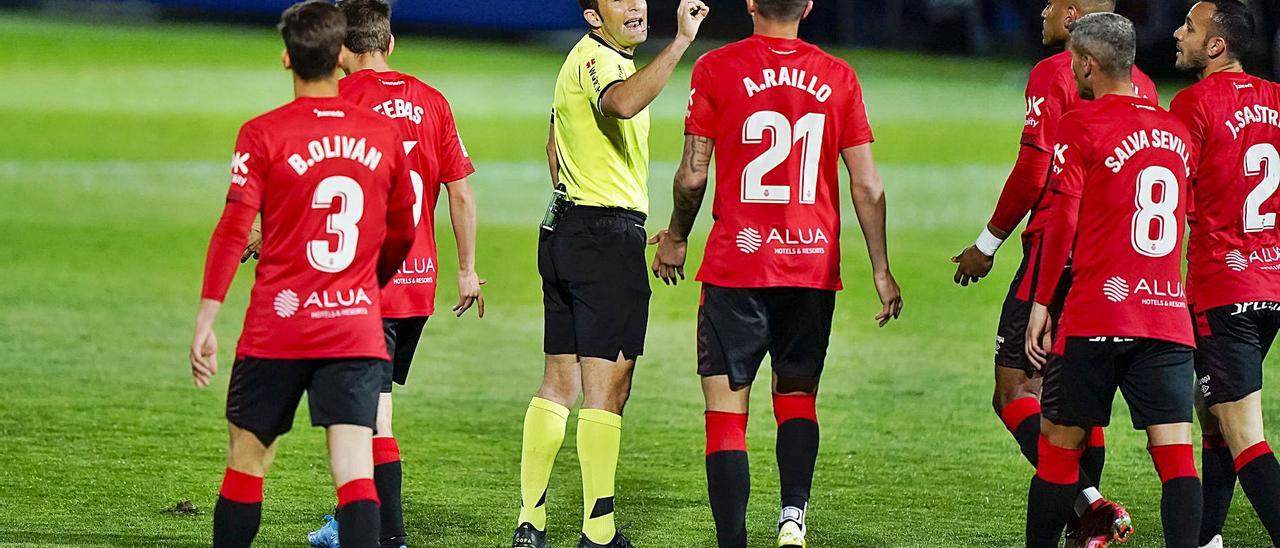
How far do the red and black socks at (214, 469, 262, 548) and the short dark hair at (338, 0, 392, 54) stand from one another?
1586mm

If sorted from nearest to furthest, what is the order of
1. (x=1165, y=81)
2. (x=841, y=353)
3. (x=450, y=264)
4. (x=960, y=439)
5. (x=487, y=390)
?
(x=960, y=439), (x=487, y=390), (x=841, y=353), (x=450, y=264), (x=1165, y=81)

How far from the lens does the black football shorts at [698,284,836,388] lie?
517 centimetres

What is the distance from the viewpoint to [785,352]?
5320 mm

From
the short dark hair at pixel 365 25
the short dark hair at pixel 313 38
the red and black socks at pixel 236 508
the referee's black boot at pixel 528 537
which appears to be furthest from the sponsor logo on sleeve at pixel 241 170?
the referee's black boot at pixel 528 537

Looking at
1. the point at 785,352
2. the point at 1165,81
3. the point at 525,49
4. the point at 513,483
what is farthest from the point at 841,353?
the point at 525,49

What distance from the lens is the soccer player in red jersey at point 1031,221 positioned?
5.68 meters

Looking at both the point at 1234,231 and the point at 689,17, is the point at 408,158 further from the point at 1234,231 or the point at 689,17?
the point at 1234,231

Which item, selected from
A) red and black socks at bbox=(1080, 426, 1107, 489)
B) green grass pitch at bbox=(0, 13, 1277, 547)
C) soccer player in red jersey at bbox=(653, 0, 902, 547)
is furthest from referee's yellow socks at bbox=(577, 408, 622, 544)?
red and black socks at bbox=(1080, 426, 1107, 489)

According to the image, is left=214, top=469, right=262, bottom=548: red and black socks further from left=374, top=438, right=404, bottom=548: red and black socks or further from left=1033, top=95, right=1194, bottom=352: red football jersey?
left=1033, top=95, right=1194, bottom=352: red football jersey

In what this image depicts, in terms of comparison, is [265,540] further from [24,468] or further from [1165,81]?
[1165,81]

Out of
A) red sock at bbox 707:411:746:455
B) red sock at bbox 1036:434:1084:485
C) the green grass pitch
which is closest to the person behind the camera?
red sock at bbox 1036:434:1084:485

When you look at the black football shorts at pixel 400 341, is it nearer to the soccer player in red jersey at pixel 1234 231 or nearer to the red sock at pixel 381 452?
the red sock at pixel 381 452

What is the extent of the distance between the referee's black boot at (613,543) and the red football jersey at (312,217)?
1.37m

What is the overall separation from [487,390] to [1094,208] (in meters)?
4.81
